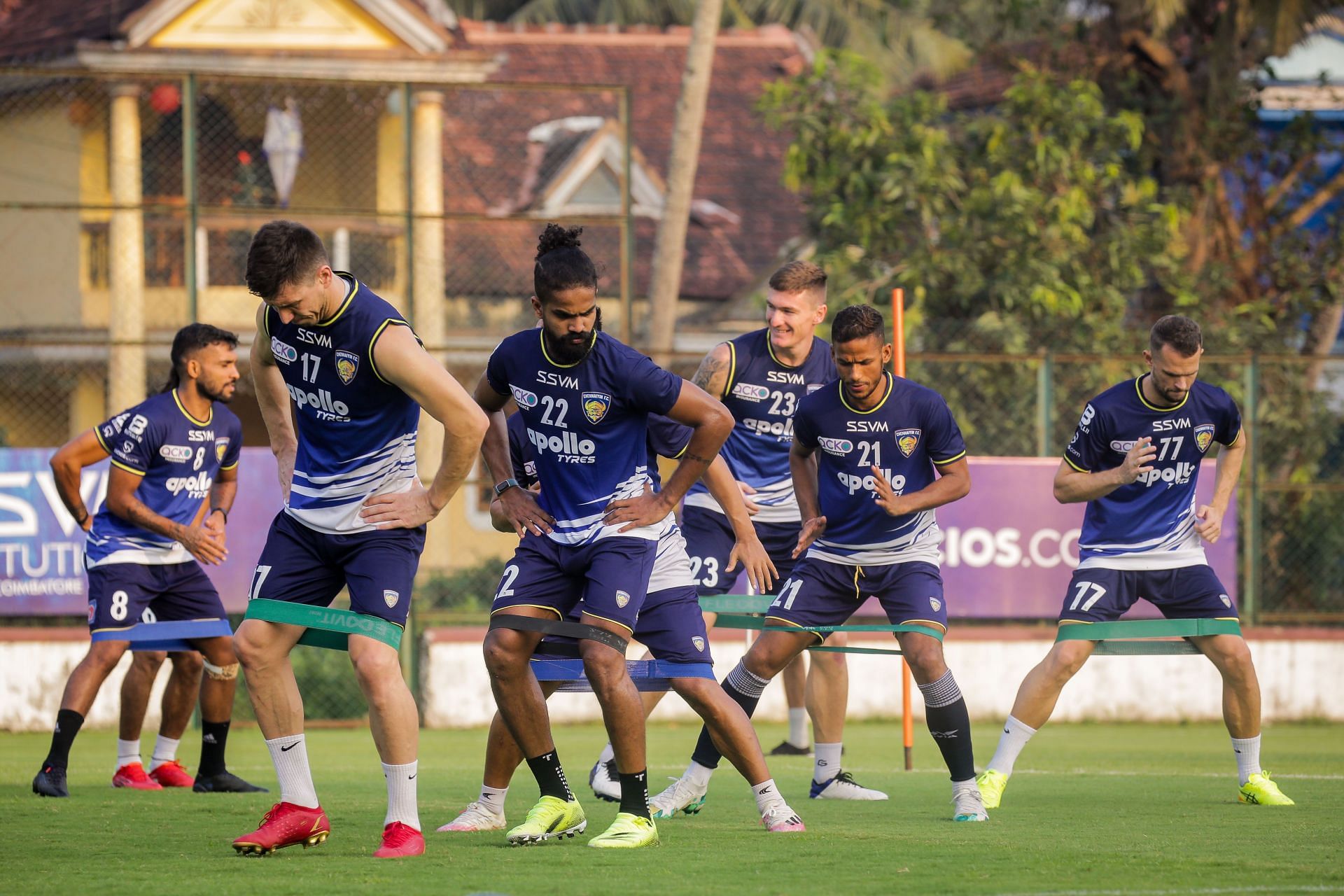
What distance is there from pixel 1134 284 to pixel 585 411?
41.3 feet

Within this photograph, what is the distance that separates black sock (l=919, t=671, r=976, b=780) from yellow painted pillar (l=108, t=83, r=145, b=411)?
8084 mm

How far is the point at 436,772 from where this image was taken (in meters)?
10.8

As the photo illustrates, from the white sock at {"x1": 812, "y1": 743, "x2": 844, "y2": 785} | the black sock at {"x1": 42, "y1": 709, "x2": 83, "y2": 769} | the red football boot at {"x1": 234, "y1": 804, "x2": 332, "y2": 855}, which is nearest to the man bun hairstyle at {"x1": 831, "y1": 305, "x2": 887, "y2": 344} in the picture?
the white sock at {"x1": 812, "y1": 743, "x2": 844, "y2": 785}

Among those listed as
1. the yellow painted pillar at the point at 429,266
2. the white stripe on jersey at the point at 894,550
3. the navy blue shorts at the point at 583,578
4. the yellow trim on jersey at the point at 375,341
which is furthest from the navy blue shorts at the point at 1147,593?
the yellow painted pillar at the point at 429,266

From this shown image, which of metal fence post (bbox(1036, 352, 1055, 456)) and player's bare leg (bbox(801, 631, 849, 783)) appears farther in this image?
metal fence post (bbox(1036, 352, 1055, 456))

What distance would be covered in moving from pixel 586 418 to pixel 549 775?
4.68 ft

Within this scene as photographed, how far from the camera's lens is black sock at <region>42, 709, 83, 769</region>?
30.1 ft

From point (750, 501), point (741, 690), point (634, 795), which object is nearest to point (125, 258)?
point (750, 501)

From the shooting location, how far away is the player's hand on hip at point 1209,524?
860 centimetres

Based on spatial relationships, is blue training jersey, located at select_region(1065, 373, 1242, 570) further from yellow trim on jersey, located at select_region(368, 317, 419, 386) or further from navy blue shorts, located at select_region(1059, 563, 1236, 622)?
yellow trim on jersey, located at select_region(368, 317, 419, 386)

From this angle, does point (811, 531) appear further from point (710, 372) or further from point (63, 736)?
point (63, 736)

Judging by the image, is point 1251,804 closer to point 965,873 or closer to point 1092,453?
point 1092,453

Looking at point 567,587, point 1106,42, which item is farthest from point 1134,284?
point 567,587

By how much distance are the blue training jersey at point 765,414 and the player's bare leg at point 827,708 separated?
80 centimetres
